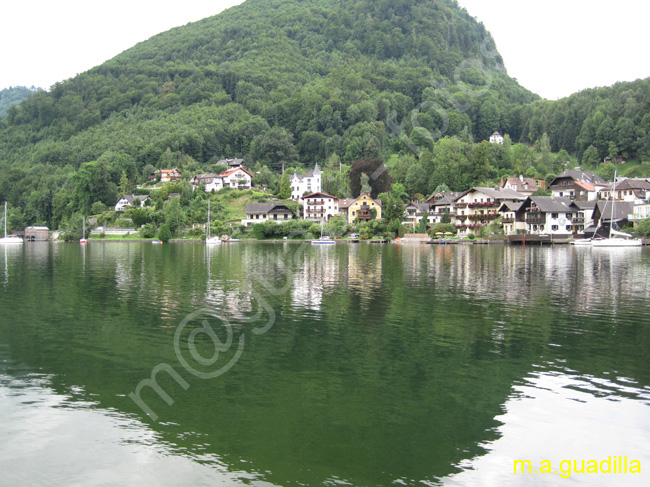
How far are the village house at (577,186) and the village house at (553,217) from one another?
11028mm

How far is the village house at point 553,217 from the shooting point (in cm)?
8062

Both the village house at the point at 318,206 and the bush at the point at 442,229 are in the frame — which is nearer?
the bush at the point at 442,229

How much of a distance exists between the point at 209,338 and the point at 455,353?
294 inches

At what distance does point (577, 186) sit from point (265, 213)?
5726cm

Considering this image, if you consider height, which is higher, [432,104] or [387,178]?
[432,104]

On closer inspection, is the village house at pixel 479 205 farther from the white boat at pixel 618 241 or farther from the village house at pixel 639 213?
the white boat at pixel 618 241

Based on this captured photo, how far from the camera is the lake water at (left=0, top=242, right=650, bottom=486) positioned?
8781 mm

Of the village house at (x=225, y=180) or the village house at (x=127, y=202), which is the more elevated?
the village house at (x=225, y=180)

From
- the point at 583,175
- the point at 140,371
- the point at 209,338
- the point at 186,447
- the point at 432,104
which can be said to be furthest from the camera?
the point at 432,104

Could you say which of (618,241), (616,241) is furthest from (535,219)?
(618,241)

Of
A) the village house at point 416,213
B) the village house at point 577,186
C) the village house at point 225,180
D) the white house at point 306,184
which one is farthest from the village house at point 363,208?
the village house at point 225,180

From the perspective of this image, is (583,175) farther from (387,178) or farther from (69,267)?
(69,267)

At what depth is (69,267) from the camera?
4109cm

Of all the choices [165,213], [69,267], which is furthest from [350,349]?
[165,213]
